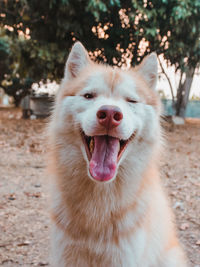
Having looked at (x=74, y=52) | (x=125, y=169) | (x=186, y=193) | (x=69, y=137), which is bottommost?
(x=186, y=193)

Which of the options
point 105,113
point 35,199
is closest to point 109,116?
point 105,113

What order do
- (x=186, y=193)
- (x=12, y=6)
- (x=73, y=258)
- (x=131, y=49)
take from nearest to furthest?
(x=73, y=258) → (x=186, y=193) → (x=12, y=6) → (x=131, y=49)

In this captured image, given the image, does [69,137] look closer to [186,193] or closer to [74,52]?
[74,52]

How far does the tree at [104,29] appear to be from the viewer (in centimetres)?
701

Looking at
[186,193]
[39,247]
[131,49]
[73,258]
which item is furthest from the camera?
[131,49]

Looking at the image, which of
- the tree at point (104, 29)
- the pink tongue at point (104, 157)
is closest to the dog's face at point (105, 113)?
the pink tongue at point (104, 157)

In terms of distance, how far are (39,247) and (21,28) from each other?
6.62 m

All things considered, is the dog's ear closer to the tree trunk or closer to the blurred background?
the blurred background

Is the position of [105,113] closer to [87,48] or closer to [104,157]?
[104,157]

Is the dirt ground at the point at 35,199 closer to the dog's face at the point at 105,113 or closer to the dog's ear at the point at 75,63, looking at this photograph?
the dog's face at the point at 105,113

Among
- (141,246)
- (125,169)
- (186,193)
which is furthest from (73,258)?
(186,193)

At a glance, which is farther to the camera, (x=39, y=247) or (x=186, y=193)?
(x=186, y=193)

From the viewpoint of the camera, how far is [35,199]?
4.12 m

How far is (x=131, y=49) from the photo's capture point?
8.62 m
